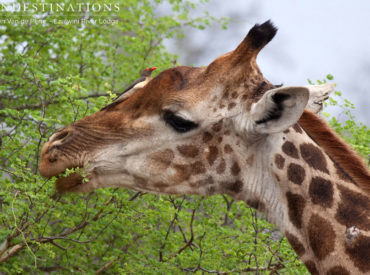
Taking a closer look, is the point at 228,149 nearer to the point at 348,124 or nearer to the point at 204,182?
the point at 204,182

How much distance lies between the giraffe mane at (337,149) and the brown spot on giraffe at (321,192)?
23 cm

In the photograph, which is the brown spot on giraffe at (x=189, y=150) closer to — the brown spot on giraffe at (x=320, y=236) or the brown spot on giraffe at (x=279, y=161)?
the brown spot on giraffe at (x=279, y=161)

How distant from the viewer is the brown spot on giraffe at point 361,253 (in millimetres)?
3773

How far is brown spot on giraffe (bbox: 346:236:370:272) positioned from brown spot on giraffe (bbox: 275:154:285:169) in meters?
0.69

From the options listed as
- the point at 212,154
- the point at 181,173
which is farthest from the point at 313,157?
the point at 181,173

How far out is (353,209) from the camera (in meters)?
3.96

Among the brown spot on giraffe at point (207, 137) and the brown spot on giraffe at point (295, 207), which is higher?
the brown spot on giraffe at point (207, 137)

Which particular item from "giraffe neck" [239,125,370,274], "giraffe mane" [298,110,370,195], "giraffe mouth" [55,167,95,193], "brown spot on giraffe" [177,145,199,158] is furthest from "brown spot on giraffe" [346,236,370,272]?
"giraffe mouth" [55,167,95,193]

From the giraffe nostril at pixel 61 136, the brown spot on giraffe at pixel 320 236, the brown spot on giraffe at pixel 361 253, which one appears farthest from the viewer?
the giraffe nostril at pixel 61 136

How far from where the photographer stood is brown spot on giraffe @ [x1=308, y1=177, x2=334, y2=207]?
13.1 feet

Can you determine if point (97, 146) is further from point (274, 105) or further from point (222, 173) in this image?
point (274, 105)

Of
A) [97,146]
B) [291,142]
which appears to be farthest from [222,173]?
[97,146]

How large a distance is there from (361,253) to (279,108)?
1.05 meters

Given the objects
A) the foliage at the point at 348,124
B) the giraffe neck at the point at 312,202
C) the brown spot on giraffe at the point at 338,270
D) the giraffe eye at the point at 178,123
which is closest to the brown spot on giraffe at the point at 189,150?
the giraffe eye at the point at 178,123
